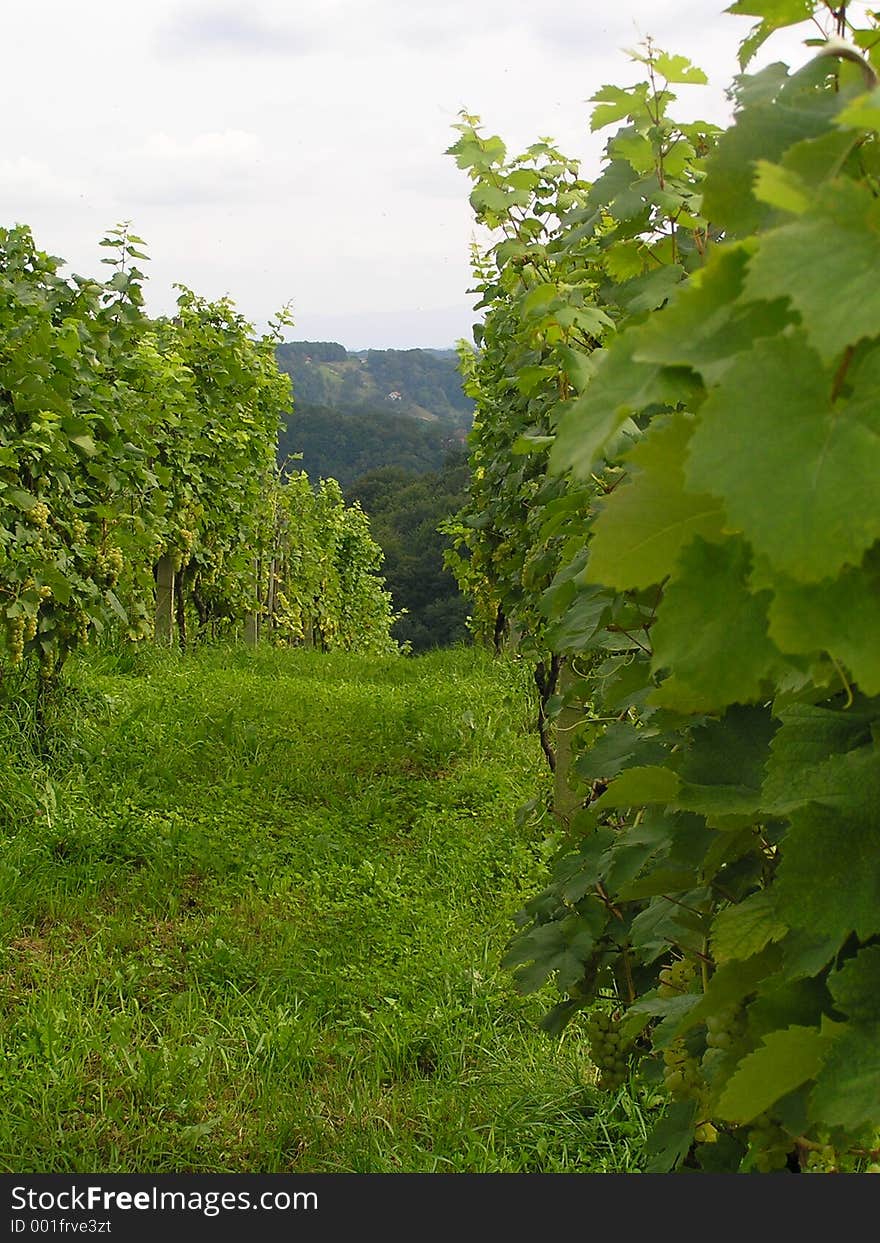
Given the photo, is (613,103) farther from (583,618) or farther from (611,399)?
(611,399)

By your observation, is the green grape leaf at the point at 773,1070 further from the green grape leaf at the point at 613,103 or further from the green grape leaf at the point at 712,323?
the green grape leaf at the point at 613,103

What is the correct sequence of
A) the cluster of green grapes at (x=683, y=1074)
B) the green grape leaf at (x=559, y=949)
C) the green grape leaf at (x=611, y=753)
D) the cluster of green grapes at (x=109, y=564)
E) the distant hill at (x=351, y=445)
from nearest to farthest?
the cluster of green grapes at (x=683, y=1074)
the green grape leaf at (x=611, y=753)
the green grape leaf at (x=559, y=949)
the cluster of green grapes at (x=109, y=564)
the distant hill at (x=351, y=445)

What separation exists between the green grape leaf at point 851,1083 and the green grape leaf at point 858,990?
0.03ft

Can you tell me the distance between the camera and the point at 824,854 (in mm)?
846

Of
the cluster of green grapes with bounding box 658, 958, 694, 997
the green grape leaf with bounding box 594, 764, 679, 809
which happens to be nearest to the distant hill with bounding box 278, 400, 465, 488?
the cluster of green grapes with bounding box 658, 958, 694, 997

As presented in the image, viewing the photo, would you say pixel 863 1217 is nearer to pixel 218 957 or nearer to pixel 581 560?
pixel 581 560

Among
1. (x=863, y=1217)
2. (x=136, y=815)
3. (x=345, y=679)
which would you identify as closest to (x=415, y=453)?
(x=345, y=679)

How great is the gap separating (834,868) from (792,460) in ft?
1.25

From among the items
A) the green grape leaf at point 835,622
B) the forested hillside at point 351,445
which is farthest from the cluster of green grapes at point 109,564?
the forested hillside at point 351,445

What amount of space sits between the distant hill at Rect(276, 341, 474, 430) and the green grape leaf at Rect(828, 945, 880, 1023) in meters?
76.0

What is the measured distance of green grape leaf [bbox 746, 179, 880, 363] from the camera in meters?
0.58

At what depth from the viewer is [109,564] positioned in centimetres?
518

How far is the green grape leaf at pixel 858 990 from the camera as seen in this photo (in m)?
0.84

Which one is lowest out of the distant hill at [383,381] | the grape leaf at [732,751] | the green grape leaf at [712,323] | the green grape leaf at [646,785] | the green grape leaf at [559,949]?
the green grape leaf at [559,949]
